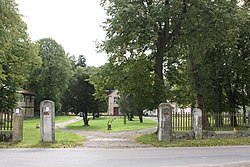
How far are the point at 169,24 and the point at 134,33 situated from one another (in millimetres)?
3765

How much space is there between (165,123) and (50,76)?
56905 mm

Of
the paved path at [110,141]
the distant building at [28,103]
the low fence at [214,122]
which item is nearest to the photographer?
the paved path at [110,141]

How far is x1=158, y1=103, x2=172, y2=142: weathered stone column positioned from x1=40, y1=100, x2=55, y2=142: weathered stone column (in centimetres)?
649

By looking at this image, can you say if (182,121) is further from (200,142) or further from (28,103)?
(28,103)

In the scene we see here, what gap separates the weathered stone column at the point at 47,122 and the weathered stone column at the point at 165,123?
255 inches

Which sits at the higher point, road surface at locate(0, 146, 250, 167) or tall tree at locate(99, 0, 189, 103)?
tall tree at locate(99, 0, 189, 103)

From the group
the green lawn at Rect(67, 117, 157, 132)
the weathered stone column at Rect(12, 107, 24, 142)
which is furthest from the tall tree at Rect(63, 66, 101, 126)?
the weathered stone column at Rect(12, 107, 24, 142)

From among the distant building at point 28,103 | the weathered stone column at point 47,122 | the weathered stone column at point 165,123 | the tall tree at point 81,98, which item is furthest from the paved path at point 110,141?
the distant building at point 28,103

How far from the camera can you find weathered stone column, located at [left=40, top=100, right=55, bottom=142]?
1948 centimetres

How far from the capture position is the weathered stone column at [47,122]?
1948cm

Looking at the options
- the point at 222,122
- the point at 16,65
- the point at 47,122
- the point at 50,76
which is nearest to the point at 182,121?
the point at 222,122

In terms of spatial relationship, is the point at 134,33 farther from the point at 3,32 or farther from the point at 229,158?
the point at 229,158

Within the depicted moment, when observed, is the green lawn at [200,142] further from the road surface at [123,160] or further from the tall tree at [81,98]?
the tall tree at [81,98]

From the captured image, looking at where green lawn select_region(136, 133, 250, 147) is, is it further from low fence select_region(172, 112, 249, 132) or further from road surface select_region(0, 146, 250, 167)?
road surface select_region(0, 146, 250, 167)
